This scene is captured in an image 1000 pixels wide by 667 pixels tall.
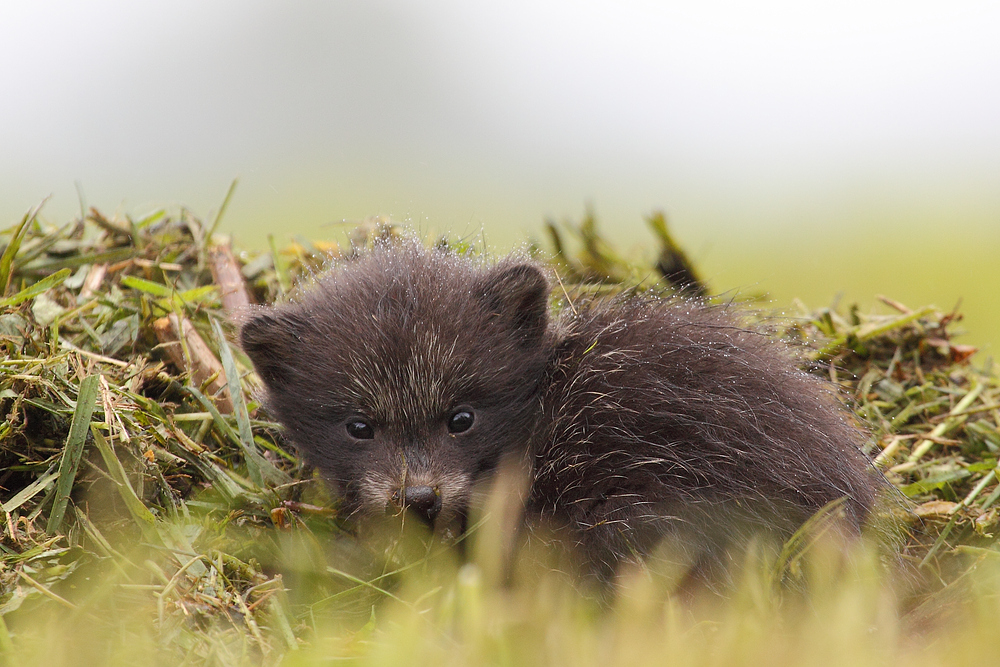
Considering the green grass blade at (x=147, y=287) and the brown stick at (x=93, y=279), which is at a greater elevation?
the brown stick at (x=93, y=279)

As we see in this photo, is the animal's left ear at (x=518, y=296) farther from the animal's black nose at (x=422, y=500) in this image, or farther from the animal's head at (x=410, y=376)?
the animal's black nose at (x=422, y=500)

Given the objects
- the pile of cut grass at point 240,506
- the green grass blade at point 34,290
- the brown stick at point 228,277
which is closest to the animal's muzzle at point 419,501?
the pile of cut grass at point 240,506

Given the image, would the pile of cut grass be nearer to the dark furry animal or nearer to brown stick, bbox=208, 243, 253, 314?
brown stick, bbox=208, 243, 253, 314

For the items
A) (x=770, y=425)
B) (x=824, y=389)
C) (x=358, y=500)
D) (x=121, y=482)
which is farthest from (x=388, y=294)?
(x=824, y=389)

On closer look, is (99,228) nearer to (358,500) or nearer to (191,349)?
(191,349)

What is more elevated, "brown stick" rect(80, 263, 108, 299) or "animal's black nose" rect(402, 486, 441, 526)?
"brown stick" rect(80, 263, 108, 299)

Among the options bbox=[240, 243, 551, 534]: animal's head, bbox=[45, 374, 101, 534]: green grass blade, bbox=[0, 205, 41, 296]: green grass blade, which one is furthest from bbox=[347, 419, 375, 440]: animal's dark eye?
bbox=[0, 205, 41, 296]: green grass blade

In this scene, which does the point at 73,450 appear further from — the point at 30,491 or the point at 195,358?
the point at 195,358
